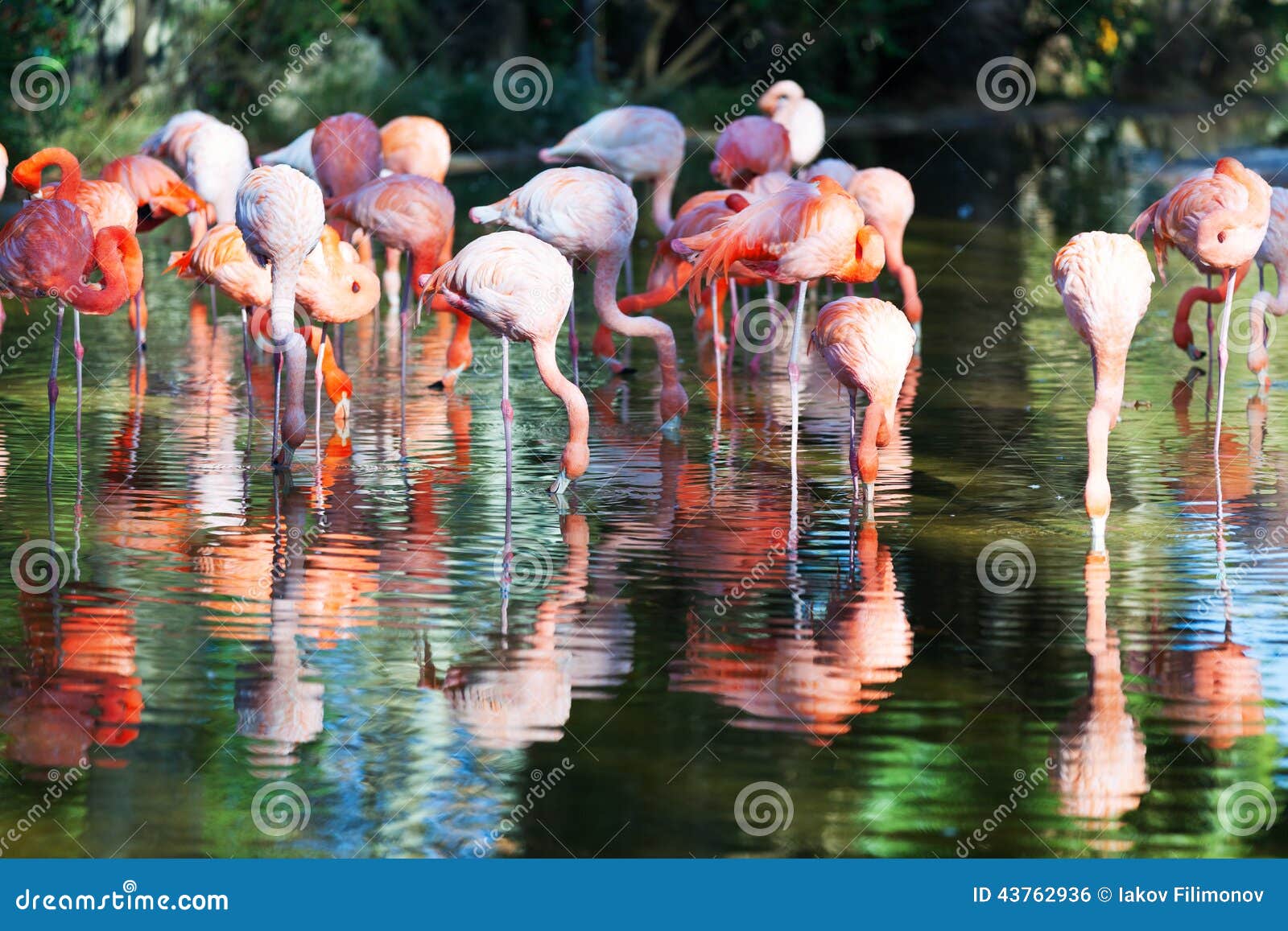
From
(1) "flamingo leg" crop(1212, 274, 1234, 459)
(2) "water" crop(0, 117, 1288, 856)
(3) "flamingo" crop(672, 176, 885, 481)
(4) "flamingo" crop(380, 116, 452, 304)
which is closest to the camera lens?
(2) "water" crop(0, 117, 1288, 856)

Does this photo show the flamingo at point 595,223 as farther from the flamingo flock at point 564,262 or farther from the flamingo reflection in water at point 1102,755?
the flamingo reflection in water at point 1102,755

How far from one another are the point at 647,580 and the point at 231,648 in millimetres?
1360

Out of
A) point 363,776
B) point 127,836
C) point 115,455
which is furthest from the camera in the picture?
point 115,455

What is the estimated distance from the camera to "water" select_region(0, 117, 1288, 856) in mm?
4191

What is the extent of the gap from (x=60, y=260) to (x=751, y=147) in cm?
520

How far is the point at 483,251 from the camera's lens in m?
7.08

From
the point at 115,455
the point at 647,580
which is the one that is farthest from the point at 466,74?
the point at 647,580

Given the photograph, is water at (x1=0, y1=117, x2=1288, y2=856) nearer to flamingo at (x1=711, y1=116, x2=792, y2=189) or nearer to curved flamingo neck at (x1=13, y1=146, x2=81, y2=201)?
curved flamingo neck at (x1=13, y1=146, x2=81, y2=201)

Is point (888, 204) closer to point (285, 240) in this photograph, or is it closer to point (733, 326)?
point (733, 326)

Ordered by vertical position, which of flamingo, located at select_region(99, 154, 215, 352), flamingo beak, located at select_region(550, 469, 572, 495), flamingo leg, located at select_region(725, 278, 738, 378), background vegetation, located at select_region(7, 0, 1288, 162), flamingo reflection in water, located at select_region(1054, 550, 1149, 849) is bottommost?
flamingo reflection in water, located at select_region(1054, 550, 1149, 849)

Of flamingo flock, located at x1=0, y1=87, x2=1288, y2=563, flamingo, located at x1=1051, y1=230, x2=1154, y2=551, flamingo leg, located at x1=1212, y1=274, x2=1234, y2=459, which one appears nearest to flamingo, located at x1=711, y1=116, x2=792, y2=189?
flamingo flock, located at x1=0, y1=87, x2=1288, y2=563

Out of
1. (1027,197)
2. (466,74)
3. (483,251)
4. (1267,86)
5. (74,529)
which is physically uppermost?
(1267,86)

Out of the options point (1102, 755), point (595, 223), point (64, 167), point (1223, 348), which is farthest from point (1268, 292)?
point (64, 167)

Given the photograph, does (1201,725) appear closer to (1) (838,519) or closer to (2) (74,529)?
(1) (838,519)
